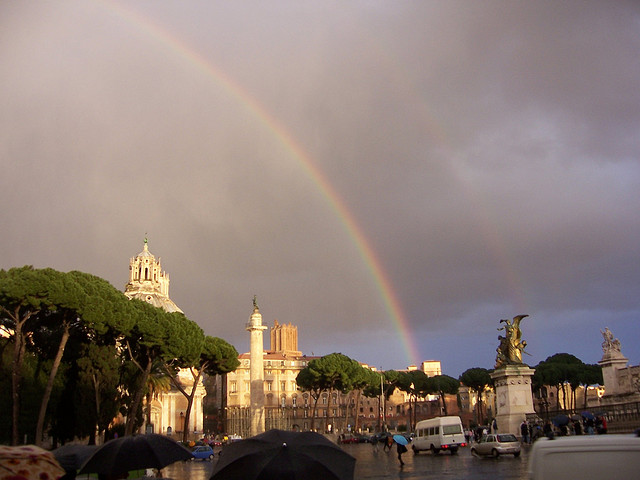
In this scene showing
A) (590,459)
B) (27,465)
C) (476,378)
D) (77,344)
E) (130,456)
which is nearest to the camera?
(590,459)

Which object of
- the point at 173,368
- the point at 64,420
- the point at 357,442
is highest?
the point at 173,368

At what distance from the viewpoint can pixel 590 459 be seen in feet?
20.5

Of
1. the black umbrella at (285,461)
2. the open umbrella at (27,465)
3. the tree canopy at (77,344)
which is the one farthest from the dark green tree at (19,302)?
the black umbrella at (285,461)

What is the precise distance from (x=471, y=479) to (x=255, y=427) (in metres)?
64.5

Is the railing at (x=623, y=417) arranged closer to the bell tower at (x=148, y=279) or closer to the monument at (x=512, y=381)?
the monument at (x=512, y=381)

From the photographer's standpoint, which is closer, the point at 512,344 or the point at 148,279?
the point at 512,344

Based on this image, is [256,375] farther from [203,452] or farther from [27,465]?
[27,465]

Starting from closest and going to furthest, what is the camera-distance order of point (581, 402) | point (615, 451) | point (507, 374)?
point (615, 451) < point (507, 374) < point (581, 402)

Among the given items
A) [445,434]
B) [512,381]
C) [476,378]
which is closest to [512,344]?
[512,381]

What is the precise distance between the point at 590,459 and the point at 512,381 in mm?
32607

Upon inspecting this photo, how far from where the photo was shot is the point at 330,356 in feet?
289

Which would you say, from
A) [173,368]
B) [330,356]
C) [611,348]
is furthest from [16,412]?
[330,356]

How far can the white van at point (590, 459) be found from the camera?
6.18 meters

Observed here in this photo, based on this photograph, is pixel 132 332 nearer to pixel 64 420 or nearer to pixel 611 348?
pixel 64 420
